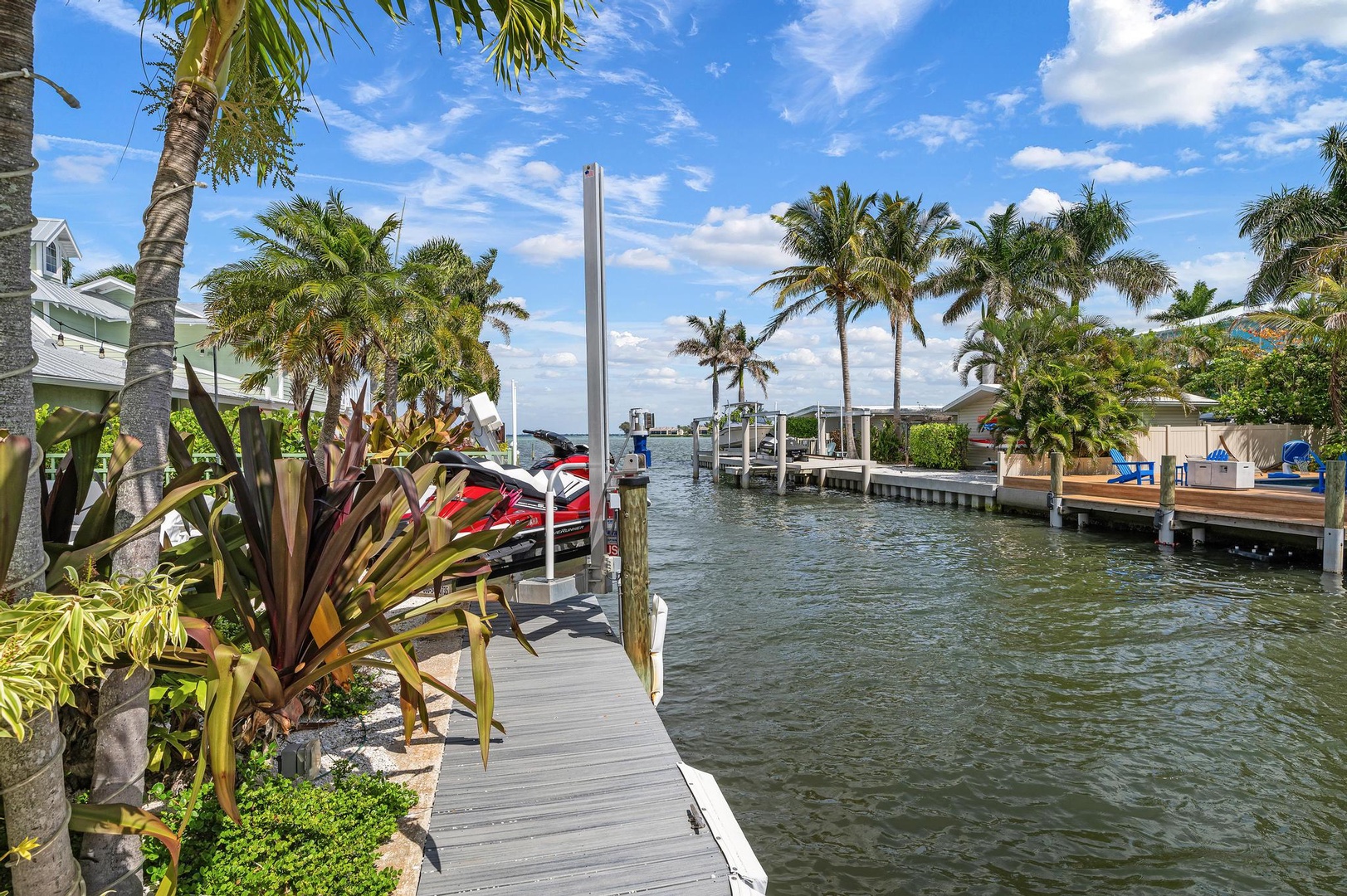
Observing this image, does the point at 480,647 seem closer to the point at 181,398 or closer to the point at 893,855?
the point at 893,855

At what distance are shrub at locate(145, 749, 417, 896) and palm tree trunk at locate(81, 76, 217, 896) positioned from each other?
0.93 feet

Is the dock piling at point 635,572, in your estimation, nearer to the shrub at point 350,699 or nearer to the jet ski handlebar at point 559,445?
the shrub at point 350,699

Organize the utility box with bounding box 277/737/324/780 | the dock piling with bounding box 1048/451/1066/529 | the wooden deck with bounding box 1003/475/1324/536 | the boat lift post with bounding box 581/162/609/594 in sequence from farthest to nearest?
the dock piling with bounding box 1048/451/1066/529, the wooden deck with bounding box 1003/475/1324/536, the boat lift post with bounding box 581/162/609/594, the utility box with bounding box 277/737/324/780

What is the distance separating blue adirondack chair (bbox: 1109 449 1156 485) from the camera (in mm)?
20188

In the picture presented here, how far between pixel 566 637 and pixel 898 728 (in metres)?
3.28

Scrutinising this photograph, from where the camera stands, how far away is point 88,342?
79.2 ft

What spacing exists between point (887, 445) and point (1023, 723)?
31.9 metres

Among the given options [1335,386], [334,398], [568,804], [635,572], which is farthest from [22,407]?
[1335,386]

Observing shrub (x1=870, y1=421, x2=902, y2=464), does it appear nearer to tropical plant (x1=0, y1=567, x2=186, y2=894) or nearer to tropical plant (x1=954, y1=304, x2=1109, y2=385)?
tropical plant (x1=954, y1=304, x2=1109, y2=385)

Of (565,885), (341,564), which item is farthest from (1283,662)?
(341,564)

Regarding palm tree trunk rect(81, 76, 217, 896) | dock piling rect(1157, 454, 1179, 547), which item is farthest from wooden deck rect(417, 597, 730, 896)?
dock piling rect(1157, 454, 1179, 547)

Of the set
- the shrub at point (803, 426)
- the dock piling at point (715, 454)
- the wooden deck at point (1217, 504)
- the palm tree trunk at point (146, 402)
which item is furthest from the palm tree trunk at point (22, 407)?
the shrub at point (803, 426)

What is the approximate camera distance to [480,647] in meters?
3.20

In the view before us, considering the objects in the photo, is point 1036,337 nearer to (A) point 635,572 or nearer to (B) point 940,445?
(B) point 940,445
